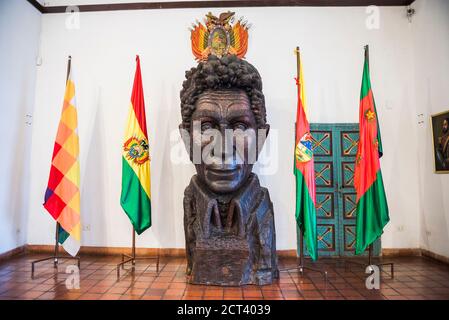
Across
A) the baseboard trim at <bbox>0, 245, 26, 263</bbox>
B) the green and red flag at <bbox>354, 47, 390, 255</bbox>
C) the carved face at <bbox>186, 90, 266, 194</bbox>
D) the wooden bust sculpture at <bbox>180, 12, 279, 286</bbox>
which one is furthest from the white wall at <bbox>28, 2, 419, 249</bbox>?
the carved face at <bbox>186, 90, 266, 194</bbox>

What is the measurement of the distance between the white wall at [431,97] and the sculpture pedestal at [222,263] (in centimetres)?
245

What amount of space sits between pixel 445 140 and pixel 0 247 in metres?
5.26

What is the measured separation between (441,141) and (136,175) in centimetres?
348

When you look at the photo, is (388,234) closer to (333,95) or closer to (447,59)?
(333,95)

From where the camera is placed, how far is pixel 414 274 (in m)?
3.02

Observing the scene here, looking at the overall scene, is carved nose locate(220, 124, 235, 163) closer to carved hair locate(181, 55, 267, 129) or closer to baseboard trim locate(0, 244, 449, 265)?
carved hair locate(181, 55, 267, 129)

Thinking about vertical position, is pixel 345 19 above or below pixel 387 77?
above

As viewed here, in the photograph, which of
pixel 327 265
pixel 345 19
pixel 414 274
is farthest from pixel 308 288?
pixel 345 19

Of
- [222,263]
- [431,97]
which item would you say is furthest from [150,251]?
[431,97]

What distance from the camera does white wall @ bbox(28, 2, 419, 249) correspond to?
384 centimetres

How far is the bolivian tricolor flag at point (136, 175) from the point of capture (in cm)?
318

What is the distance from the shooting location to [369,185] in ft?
9.89

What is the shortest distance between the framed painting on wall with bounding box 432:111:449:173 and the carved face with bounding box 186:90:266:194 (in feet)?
7.55
